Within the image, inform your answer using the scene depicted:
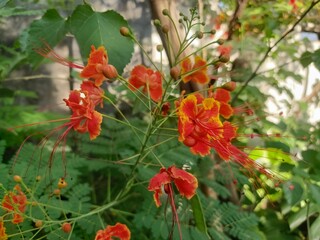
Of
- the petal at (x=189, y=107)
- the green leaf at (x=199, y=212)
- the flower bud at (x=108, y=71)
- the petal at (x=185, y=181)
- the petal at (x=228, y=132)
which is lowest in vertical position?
the green leaf at (x=199, y=212)

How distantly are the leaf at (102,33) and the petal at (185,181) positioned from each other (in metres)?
0.34

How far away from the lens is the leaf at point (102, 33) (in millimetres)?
1190

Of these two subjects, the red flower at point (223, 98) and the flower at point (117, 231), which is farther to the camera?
the red flower at point (223, 98)

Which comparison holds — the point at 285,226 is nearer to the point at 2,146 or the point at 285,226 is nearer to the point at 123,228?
the point at 123,228

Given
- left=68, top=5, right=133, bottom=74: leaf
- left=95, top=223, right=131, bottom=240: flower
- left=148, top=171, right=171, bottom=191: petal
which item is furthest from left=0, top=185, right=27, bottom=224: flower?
left=68, top=5, right=133, bottom=74: leaf

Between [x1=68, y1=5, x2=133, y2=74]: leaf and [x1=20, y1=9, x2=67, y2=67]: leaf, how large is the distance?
0.10 metres

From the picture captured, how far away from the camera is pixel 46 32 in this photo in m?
1.32

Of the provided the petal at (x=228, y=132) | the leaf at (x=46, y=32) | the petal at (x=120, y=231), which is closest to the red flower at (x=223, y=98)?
the petal at (x=228, y=132)

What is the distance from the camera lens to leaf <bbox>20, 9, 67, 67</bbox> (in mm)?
1314

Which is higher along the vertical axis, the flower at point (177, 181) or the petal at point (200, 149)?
the petal at point (200, 149)

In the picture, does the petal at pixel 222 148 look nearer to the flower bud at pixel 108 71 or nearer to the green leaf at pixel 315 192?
the flower bud at pixel 108 71

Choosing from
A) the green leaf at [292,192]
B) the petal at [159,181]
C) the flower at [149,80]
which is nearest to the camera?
the petal at [159,181]

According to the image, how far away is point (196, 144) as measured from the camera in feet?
3.36

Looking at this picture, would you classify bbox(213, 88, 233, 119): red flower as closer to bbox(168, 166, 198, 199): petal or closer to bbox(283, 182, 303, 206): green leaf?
bbox(168, 166, 198, 199): petal
